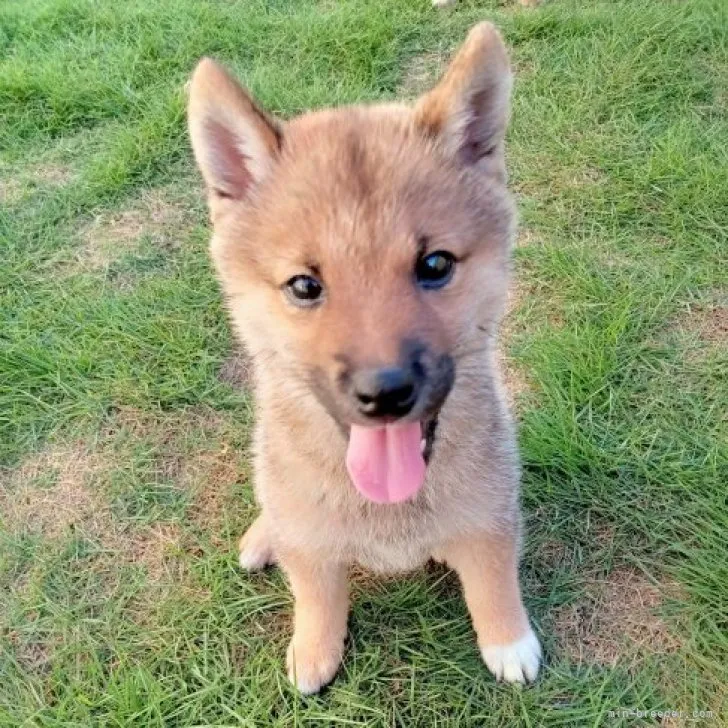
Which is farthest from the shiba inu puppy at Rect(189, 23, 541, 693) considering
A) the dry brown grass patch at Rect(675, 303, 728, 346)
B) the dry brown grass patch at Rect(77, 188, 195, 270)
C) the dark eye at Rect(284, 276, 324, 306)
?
the dry brown grass patch at Rect(77, 188, 195, 270)

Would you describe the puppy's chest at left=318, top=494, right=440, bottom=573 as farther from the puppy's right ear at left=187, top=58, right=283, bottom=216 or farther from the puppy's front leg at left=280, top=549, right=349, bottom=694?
the puppy's right ear at left=187, top=58, right=283, bottom=216

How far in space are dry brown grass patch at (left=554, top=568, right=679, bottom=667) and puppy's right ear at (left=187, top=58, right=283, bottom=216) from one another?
1.69 metres

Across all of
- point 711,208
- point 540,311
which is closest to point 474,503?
point 540,311

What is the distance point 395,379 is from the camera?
1770mm

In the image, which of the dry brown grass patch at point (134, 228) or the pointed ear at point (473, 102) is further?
the dry brown grass patch at point (134, 228)

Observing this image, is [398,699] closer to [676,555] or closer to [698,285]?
[676,555]

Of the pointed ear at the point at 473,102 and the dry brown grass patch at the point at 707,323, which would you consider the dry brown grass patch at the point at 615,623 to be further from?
the pointed ear at the point at 473,102

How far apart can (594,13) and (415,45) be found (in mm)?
1098

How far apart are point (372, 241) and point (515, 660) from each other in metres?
1.40

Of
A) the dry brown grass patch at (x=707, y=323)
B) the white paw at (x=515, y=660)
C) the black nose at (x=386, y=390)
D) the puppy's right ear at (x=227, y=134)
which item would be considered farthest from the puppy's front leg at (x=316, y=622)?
the dry brown grass patch at (x=707, y=323)

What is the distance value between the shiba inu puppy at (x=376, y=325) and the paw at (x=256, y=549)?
12.7 inches

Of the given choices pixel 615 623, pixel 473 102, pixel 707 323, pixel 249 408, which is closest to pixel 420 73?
pixel 707 323
